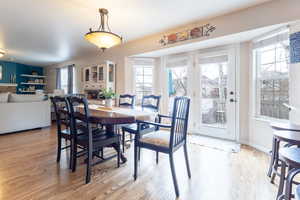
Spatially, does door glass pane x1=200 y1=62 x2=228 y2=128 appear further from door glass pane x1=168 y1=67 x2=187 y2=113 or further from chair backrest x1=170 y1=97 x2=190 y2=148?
chair backrest x1=170 y1=97 x2=190 y2=148

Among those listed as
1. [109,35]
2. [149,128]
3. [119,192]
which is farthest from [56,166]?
[109,35]

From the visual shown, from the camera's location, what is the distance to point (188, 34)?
333cm

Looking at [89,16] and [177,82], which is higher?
[89,16]

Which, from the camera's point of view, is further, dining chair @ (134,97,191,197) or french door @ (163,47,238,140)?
french door @ (163,47,238,140)

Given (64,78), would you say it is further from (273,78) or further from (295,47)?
(295,47)

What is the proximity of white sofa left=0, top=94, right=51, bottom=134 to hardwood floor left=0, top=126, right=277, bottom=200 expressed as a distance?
1.37 meters

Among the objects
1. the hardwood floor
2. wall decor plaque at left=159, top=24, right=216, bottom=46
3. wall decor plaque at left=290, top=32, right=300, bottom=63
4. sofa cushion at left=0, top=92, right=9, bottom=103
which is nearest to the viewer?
the hardwood floor

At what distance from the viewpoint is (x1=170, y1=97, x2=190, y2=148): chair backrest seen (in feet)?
5.65

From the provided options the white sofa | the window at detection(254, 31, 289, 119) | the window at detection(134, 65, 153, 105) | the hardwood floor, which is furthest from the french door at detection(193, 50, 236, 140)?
the white sofa

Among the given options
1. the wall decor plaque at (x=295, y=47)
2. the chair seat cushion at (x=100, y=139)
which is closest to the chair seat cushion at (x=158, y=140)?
the chair seat cushion at (x=100, y=139)

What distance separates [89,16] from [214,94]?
2.92m

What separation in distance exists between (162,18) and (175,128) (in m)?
2.16

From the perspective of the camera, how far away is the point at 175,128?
1776 millimetres

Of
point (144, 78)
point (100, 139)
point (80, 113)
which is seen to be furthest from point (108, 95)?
point (144, 78)
